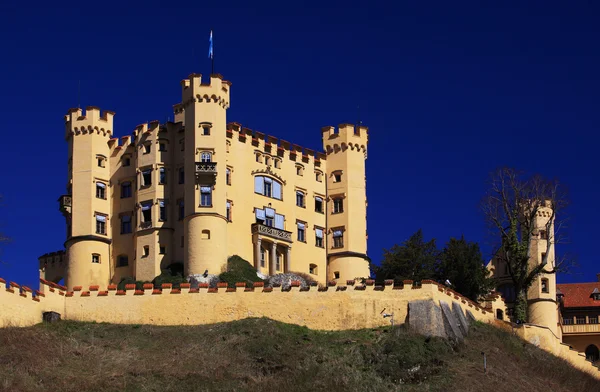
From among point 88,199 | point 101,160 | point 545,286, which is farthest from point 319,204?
point 545,286

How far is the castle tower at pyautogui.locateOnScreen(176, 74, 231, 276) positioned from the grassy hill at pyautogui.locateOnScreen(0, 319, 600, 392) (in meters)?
14.3

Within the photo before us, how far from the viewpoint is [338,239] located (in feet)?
333

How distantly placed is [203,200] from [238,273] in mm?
6042

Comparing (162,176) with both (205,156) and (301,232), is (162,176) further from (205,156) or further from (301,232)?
(301,232)

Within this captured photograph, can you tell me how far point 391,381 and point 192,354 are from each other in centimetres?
1118

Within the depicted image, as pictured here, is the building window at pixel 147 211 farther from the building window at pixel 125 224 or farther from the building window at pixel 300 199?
the building window at pixel 300 199

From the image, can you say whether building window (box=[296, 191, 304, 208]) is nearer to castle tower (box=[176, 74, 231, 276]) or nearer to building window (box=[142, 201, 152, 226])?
castle tower (box=[176, 74, 231, 276])

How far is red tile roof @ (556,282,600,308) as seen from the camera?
105750 millimetres

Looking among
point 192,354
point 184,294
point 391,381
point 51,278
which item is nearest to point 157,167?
point 51,278

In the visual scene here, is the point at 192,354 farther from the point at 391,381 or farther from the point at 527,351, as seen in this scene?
the point at 527,351

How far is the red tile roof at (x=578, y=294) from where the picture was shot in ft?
347

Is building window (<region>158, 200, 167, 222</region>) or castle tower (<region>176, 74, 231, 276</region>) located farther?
building window (<region>158, 200, 167, 222</region>)

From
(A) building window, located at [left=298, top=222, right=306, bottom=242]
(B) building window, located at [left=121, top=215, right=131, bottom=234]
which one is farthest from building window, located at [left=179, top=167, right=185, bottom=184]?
(A) building window, located at [left=298, top=222, right=306, bottom=242]

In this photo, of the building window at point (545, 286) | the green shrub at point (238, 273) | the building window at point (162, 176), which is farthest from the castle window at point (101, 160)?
the building window at point (545, 286)
